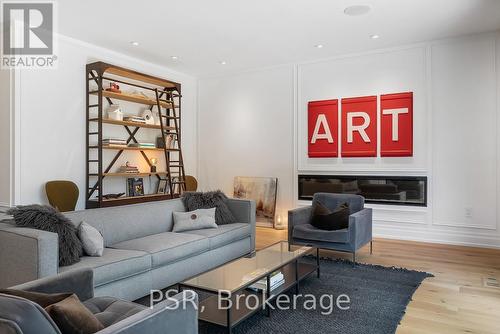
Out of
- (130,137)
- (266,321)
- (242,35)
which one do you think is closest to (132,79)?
(130,137)

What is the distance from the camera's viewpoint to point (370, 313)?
2576 mm

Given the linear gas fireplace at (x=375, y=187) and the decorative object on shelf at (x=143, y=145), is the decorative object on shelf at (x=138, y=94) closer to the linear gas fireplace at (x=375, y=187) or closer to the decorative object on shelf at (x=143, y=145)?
the decorative object on shelf at (x=143, y=145)

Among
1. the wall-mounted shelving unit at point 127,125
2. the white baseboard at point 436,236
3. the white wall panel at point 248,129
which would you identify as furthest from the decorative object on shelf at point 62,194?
the white baseboard at point 436,236

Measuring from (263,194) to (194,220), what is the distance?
2456mm

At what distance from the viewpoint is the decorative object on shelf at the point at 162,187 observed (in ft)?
19.7

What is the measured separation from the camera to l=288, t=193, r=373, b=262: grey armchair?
12.1 ft

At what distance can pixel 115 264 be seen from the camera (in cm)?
252

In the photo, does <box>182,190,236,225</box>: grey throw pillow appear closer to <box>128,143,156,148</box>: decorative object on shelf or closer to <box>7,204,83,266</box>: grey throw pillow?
<box>7,204,83,266</box>: grey throw pillow

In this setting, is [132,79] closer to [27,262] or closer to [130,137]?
[130,137]

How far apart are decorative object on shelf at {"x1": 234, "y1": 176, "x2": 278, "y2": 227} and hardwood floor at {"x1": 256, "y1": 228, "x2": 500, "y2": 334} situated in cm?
84

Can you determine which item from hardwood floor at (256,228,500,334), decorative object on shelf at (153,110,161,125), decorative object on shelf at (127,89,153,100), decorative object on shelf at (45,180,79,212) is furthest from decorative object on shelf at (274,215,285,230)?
decorative object on shelf at (45,180,79,212)

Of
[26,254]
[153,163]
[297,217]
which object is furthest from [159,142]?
[26,254]

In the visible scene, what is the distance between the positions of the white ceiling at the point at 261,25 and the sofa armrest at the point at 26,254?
2.58 metres

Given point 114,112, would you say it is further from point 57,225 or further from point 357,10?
point 357,10
